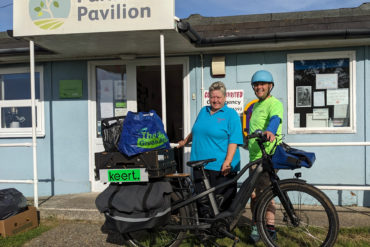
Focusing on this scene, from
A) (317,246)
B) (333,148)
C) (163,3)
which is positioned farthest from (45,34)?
(333,148)

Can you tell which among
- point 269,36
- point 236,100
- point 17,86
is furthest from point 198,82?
point 17,86

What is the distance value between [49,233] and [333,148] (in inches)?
168

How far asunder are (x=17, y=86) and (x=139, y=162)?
3.94 metres

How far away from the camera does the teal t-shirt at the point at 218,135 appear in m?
2.99

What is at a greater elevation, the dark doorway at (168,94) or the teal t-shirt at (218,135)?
the dark doorway at (168,94)

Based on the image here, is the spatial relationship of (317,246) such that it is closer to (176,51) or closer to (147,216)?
(147,216)

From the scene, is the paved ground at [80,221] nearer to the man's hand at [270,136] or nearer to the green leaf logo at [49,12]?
the man's hand at [270,136]

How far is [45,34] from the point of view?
382 centimetres

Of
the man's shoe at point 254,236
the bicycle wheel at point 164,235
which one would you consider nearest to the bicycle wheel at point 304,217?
the man's shoe at point 254,236

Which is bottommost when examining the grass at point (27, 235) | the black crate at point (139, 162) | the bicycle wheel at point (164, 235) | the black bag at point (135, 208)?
the grass at point (27, 235)

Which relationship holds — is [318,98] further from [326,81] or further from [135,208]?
[135,208]

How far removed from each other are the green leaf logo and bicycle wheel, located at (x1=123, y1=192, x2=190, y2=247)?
261 cm

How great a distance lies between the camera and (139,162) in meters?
2.90

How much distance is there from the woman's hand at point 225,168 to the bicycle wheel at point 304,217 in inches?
15.8
